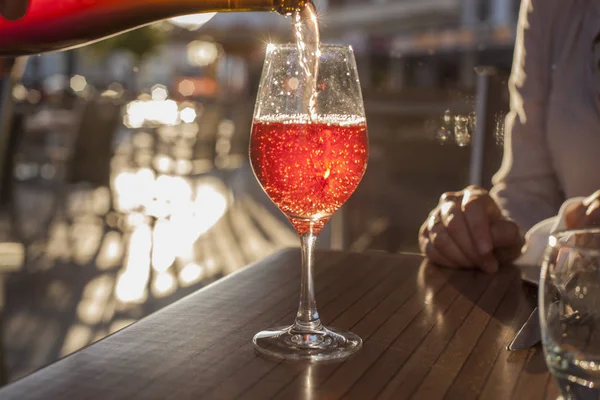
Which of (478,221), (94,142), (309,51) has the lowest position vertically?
(94,142)

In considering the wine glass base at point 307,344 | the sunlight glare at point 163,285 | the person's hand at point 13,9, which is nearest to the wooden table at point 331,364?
the wine glass base at point 307,344

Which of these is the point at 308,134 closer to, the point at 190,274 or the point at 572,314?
the point at 572,314

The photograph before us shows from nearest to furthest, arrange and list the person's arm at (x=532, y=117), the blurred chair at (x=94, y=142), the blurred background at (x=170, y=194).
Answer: the person's arm at (x=532, y=117)
the blurred background at (x=170, y=194)
the blurred chair at (x=94, y=142)

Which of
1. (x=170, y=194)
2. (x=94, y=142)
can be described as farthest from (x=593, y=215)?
(x=170, y=194)

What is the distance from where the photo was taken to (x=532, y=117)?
4.87 feet

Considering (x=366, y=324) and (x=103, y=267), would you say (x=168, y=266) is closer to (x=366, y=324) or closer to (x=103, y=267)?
(x=103, y=267)

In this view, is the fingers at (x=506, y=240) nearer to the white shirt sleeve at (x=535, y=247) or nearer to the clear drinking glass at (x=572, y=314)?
the white shirt sleeve at (x=535, y=247)

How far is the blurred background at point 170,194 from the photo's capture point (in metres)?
2.17

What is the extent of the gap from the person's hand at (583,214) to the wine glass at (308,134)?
12.7 inches

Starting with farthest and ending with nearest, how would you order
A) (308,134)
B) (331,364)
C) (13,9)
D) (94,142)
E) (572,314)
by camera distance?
(94,142)
(13,9)
(308,134)
(331,364)
(572,314)

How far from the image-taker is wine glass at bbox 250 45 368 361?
72 cm

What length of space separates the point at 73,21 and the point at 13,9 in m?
0.08

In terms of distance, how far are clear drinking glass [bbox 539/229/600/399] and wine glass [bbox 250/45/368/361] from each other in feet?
0.84

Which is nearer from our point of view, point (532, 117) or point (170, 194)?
point (532, 117)
